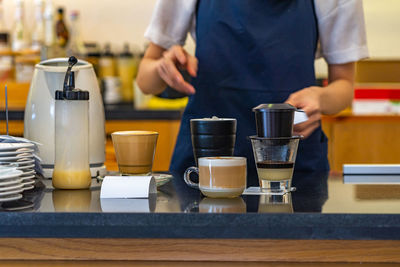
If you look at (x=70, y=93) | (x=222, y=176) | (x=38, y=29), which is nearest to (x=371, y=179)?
(x=222, y=176)

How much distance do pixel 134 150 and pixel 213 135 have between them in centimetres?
16

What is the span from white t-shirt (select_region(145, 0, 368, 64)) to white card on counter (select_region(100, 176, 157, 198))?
0.76 m

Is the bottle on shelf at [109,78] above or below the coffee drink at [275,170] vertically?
above

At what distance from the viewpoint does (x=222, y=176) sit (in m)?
1.08

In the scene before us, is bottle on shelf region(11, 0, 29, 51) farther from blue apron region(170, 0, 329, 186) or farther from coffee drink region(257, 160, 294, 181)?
coffee drink region(257, 160, 294, 181)

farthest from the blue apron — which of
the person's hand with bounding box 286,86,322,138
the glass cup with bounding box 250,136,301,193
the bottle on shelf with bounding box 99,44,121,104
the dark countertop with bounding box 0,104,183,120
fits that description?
the bottle on shelf with bounding box 99,44,121,104

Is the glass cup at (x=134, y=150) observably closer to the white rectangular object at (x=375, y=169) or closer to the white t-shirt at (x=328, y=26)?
the white rectangular object at (x=375, y=169)

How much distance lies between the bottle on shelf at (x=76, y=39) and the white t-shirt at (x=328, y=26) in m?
1.80

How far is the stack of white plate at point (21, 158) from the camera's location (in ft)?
3.88

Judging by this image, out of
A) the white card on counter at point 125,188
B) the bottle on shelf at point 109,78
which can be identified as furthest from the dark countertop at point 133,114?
the white card on counter at point 125,188

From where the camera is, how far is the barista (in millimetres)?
1725

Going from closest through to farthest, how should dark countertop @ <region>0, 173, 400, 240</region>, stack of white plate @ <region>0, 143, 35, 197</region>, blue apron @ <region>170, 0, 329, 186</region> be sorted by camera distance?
dark countertop @ <region>0, 173, 400, 240</region>
stack of white plate @ <region>0, 143, 35, 197</region>
blue apron @ <region>170, 0, 329, 186</region>

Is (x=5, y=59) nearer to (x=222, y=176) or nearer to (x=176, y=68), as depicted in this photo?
(x=176, y=68)

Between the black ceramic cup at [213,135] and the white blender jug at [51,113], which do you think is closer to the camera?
the black ceramic cup at [213,135]
